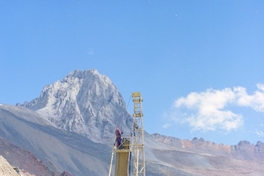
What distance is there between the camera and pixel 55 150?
3061 inches

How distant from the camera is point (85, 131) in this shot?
119750 millimetres

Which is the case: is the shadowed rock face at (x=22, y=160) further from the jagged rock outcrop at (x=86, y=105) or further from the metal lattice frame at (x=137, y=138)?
the jagged rock outcrop at (x=86, y=105)

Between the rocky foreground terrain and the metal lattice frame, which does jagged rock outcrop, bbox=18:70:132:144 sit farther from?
the metal lattice frame

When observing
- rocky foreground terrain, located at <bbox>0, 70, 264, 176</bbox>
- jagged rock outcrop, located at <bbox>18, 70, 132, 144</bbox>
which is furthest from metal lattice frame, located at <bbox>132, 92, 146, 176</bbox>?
jagged rock outcrop, located at <bbox>18, 70, 132, 144</bbox>

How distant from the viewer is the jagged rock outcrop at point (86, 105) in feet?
399

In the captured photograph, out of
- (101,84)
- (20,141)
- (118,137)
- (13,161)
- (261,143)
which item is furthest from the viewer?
(261,143)

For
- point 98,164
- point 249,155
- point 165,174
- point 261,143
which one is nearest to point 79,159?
point 98,164

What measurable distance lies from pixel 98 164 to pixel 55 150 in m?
12.2

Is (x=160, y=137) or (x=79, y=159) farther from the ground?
(x=160, y=137)

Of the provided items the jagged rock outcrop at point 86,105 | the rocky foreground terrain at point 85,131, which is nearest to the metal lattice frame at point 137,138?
the rocky foreground terrain at point 85,131

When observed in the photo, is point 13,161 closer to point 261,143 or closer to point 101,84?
point 101,84

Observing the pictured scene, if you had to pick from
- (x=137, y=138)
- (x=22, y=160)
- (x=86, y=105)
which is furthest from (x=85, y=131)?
(x=137, y=138)

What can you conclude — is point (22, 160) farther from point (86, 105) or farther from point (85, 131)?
point (86, 105)

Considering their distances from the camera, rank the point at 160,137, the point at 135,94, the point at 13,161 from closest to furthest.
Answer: the point at 135,94 < the point at 13,161 < the point at 160,137
